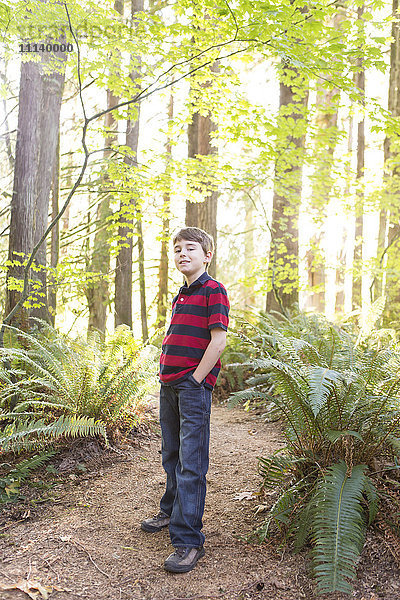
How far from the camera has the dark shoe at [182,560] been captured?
2.38 metres

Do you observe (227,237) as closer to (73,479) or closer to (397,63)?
(397,63)

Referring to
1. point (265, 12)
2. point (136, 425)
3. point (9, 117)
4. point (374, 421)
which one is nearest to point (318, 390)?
point (374, 421)

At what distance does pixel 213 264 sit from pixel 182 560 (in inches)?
249

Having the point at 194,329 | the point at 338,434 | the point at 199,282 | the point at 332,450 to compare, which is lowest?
the point at 332,450

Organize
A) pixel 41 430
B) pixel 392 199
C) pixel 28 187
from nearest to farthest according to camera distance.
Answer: pixel 41 430, pixel 28 187, pixel 392 199

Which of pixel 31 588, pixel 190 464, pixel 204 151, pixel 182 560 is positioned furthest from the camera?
pixel 204 151

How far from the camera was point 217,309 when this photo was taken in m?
2.57

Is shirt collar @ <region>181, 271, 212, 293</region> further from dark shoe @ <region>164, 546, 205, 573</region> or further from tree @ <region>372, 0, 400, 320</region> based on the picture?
tree @ <region>372, 0, 400, 320</region>

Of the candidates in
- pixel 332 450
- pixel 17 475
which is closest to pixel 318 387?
pixel 332 450

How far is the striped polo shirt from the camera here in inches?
101

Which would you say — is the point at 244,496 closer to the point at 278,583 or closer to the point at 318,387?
the point at 278,583

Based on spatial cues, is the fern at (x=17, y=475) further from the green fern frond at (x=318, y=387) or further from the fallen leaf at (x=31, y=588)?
the green fern frond at (x=318, y=387)

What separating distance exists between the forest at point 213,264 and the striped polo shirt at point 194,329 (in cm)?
31

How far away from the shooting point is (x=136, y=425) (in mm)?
4551
